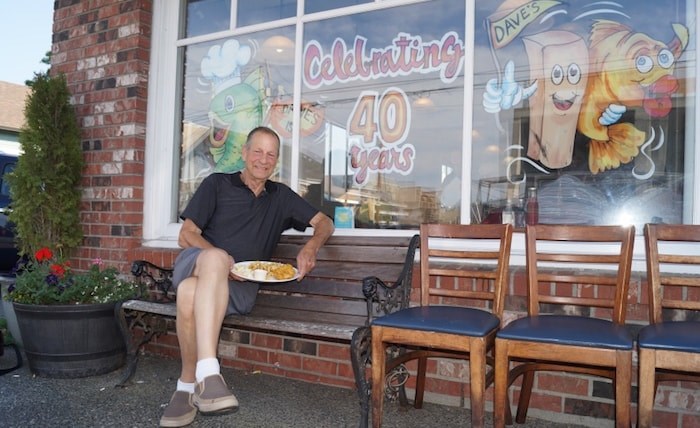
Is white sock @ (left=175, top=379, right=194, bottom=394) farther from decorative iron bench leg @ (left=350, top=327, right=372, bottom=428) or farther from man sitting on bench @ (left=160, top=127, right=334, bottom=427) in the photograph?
decorative iron bench leg @ (left=350, top=327, right=372, bottom=428)

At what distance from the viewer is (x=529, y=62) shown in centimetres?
350

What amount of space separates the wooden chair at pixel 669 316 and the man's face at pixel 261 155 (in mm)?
1883

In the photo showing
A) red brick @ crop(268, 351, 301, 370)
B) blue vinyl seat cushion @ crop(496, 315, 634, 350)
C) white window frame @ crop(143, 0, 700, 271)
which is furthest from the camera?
white window frame @ crop(143, 0, 700, 271)

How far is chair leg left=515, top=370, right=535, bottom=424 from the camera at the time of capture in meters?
2.62

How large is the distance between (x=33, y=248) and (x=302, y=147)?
201cm

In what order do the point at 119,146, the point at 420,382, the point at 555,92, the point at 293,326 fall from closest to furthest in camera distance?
the point at 293,326 → the point at 420,382 → the point at 555,92 → the point at 119,146

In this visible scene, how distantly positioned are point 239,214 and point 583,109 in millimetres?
2106

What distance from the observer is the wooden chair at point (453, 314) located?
2.22m

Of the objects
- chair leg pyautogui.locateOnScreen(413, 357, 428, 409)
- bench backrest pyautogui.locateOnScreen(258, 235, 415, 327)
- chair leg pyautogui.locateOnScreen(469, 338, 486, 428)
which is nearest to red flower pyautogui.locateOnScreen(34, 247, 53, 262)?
bench backrest pyautogui.locateOnScreen(258, 235, 415, 327)

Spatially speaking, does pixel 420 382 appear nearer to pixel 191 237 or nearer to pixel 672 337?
pixel 672 337

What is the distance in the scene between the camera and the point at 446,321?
7.58 ft

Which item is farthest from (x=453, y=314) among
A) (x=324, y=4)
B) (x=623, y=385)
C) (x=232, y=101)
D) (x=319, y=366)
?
(x=232, y=101)

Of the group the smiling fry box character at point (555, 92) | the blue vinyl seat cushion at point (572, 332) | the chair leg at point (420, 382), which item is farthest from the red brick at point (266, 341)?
the smiling fry box character at point (555, 92)

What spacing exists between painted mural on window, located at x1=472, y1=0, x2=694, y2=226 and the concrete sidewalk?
1.29m
